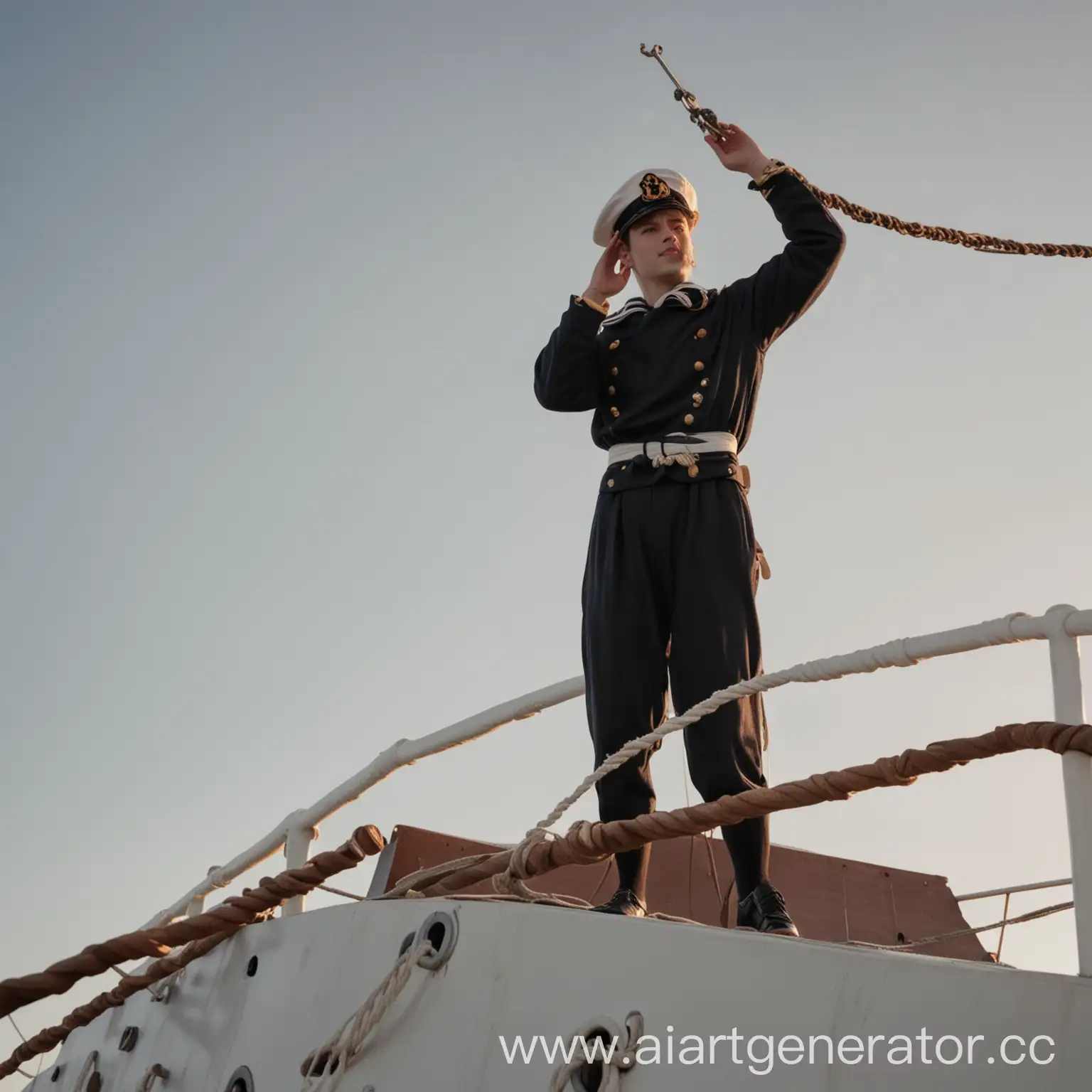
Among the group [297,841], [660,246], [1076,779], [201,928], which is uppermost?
[660,246]

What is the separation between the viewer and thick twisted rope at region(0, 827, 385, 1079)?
2.75 m

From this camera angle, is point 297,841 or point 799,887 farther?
point 799,887

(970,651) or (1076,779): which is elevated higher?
(970,651)

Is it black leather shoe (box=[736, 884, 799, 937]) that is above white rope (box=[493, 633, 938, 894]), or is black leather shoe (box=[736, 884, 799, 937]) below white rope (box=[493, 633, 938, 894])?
below

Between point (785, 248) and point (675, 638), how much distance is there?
39.5 inches

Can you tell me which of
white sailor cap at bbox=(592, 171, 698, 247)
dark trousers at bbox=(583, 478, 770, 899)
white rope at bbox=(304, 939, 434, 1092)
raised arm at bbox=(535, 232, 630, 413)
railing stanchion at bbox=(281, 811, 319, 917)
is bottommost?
white rope at bbox=(304, 939, 434, 1092)

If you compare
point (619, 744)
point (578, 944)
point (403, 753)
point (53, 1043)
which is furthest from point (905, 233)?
point (53, 1043)

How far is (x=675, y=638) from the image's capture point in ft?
9.06

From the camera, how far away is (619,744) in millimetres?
2758

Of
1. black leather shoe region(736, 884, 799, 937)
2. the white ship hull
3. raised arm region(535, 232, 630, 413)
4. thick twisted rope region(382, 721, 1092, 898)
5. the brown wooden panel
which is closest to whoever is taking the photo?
the white ship hull

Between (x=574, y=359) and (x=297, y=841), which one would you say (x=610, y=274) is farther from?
(x=297, y=841)

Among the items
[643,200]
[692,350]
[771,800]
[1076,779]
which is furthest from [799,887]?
[1076,779]

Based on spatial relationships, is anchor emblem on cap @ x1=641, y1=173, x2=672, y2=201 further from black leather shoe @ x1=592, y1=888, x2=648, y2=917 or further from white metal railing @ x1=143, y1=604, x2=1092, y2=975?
black leather shoe @ x1=592, y1=888, x2=648, y2=917

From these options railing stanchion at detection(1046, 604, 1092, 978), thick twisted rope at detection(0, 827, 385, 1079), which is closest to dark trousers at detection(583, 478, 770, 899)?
thick twisted rope at detection(0, 827, 385, 1079)
